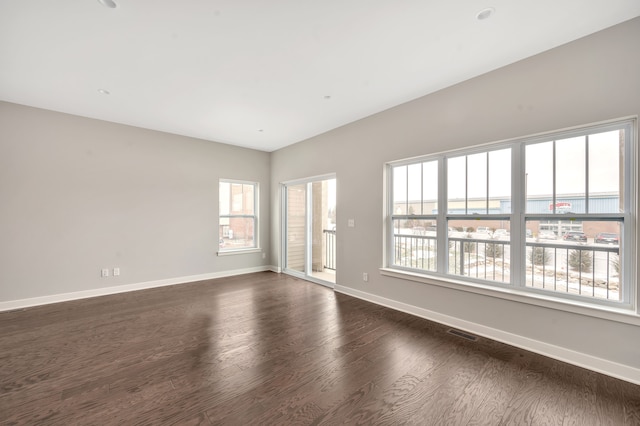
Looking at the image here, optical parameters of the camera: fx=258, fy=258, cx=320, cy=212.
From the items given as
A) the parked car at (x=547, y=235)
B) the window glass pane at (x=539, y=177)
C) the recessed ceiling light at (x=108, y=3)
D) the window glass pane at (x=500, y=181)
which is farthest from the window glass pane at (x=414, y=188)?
the recessed ceiling light at (x=108, y=3)

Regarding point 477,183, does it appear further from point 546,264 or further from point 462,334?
point 462,334

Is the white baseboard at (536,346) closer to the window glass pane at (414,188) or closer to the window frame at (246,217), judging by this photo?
the window glass pane at (414,188)

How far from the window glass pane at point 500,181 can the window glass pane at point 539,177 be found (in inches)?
6.7

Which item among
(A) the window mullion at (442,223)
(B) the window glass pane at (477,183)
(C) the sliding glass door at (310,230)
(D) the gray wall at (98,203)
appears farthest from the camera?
(C) the sliding glass door at (310,230)

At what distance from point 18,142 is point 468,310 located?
6475 mm

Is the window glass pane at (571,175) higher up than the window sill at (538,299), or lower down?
higher up

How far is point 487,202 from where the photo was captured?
2.98 m

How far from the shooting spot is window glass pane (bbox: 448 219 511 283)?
288 centimetres

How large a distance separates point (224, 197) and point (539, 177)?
17.6 ft

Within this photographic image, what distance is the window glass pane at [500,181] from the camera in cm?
284

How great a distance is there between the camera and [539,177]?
2643 millimetres

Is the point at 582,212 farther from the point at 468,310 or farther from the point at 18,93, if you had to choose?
the point at 18,93

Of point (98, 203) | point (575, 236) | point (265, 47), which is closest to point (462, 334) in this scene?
point (575, 236)

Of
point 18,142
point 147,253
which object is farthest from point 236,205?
point 18,142
